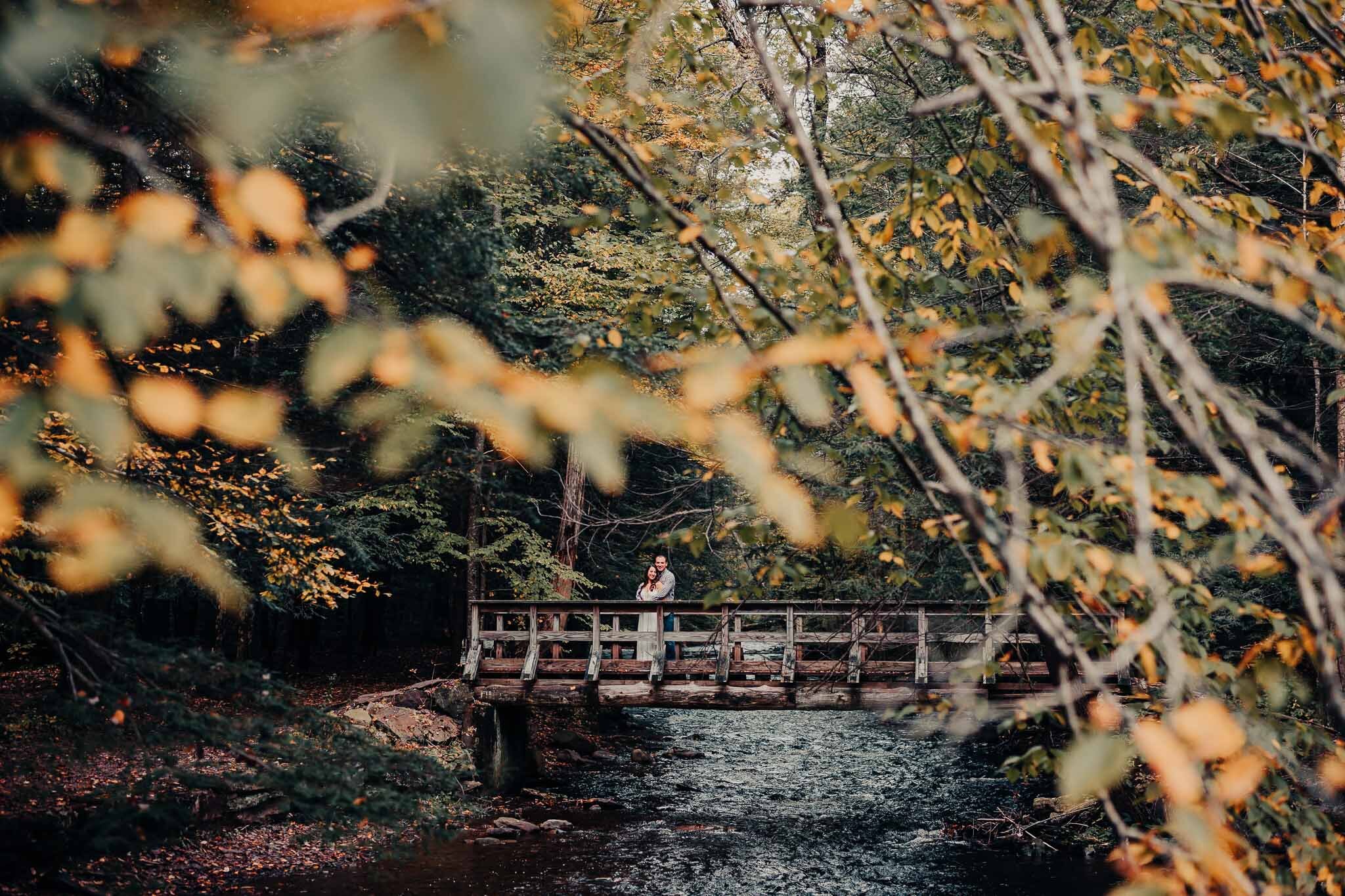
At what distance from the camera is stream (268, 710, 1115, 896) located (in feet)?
27.7

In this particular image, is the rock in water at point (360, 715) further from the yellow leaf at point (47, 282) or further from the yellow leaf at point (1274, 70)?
the yellow leaf at point (1274, 70)

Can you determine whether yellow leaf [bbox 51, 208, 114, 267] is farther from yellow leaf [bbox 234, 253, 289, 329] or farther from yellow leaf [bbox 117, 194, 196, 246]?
yellow leaf [bbox 234, 253, 289, 329]

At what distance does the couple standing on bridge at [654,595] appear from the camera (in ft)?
38.7

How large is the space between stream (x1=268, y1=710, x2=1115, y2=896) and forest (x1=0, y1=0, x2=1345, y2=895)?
3.65m

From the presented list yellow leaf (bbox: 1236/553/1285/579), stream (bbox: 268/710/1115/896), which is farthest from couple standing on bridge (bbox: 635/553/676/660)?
yellow leaf (bbox: 1236/553/1285/579)

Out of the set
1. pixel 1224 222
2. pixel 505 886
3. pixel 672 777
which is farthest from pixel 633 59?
pixel 672 777

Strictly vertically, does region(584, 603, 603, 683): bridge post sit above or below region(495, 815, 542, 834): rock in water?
above

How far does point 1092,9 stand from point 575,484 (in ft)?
28.9

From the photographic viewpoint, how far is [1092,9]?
8.91m

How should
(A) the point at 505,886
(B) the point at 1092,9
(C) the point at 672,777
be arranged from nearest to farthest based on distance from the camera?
(A) the point at 505,886 → (B) the point at 1092,9 → (C) the point at 672,777

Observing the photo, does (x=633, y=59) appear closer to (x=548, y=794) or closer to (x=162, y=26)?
(x=162, y=26)

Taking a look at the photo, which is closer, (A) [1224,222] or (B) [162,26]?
(B) [162,26]

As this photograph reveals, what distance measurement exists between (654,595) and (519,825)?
11.2 ft

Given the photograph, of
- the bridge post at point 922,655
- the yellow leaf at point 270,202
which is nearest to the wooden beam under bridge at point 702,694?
the bridge post at point 922,655
